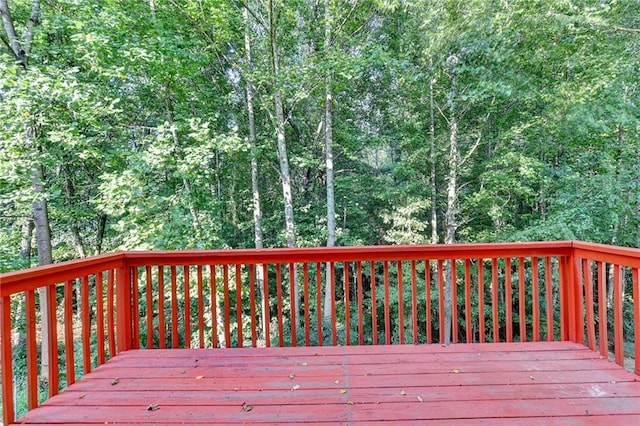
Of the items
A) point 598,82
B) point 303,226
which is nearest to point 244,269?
point 303,226

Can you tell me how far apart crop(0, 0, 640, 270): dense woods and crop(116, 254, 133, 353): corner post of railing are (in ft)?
9.60

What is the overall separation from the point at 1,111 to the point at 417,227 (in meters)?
8.04

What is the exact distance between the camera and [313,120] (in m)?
9.05

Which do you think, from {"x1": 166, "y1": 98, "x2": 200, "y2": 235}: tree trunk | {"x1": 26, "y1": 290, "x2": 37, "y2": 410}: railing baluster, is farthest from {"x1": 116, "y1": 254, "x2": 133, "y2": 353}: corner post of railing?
{"x1": 166, "y1": 98, "x2": 200, "y2": 235}: tree trunk

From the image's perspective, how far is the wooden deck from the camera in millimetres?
1670

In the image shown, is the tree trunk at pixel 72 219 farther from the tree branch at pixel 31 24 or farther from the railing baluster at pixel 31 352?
the railing baluster at pixel 31 352

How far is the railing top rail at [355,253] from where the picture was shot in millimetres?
2559

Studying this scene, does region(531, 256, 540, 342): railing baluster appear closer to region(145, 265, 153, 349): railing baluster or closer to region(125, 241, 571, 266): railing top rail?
region(125, 241, 571, 266): railing top rail

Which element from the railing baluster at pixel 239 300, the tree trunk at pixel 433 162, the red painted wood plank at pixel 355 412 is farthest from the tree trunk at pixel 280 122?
the red painted wood plank at pixel 355 412

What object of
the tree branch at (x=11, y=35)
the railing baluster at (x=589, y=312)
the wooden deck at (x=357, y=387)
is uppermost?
the tree branch at (x=11, y=35)

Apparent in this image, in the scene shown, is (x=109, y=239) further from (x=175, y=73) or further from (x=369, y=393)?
(x=369, y=393)

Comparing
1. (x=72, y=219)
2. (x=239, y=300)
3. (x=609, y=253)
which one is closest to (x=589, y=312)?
(x=609, y=253)

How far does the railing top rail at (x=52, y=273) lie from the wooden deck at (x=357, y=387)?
0.69 m

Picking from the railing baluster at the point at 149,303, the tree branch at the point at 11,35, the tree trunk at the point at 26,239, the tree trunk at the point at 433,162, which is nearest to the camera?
the railing baluster at the point at 149,303
